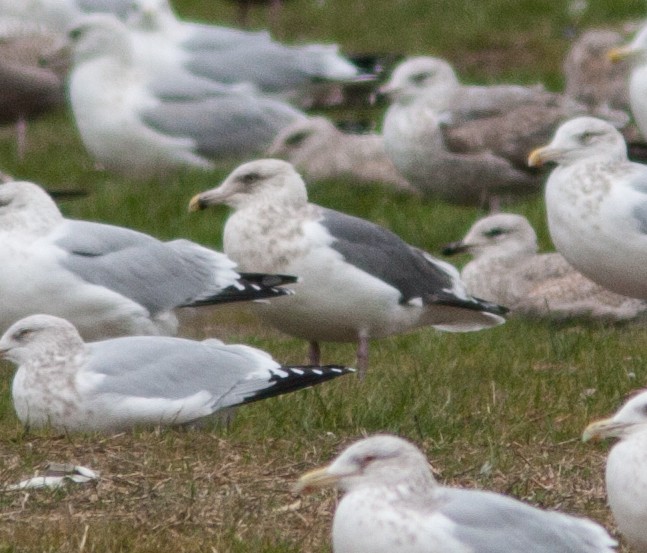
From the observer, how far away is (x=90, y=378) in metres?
5.94

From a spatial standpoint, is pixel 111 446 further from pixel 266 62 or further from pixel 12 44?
pixel 12 44

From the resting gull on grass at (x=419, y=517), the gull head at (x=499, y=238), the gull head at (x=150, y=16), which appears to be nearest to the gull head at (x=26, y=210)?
the gull head at (x=499, y=238)

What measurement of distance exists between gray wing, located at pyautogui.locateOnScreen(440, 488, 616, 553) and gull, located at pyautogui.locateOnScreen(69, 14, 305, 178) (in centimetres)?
809

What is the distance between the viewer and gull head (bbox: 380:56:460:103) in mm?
11297

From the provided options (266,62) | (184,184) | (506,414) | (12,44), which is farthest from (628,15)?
(506,414)

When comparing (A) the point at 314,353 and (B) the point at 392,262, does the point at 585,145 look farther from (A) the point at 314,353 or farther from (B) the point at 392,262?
(A) the point at 314,353

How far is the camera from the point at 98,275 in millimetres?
6980

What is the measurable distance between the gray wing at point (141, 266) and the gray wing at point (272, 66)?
6.76 m

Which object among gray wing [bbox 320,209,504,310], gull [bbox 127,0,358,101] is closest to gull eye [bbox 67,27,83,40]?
gull [bbox 127,0,358,101]

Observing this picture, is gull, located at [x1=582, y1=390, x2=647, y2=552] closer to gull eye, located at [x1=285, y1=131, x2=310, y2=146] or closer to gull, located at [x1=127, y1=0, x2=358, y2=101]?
gull eye, located at [x1=285, y1=131, x2=310, y2=146]

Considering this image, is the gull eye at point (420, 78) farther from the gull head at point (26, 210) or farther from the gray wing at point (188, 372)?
the gray wing at point (188, 372)

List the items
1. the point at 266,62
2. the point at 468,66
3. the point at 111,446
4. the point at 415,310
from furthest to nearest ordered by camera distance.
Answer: the point at 468,66 → the point at 266,62 → the point at 415,310 → the point at 111,446

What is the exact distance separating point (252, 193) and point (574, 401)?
174cm

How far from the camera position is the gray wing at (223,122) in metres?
12.4
